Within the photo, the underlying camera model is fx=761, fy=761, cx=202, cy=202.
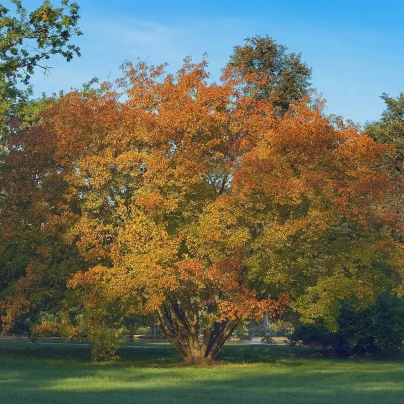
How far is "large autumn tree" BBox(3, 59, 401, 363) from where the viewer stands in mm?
34219

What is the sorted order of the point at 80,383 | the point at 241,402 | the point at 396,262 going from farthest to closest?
the point at 396,262 < the point at 80,383 < the point at 241,402

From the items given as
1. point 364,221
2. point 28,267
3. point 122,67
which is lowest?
point 28,267

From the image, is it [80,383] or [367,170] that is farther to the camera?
[367,170]

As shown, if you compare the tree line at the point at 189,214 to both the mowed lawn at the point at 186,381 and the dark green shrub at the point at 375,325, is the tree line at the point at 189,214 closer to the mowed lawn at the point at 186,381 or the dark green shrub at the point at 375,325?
the mowed lawn at the point at 186,381

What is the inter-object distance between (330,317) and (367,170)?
23.2 feet

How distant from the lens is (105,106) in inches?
1446

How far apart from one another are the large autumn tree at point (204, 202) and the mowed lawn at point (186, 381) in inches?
104

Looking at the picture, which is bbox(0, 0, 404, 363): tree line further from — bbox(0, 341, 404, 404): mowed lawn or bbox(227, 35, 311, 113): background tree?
bbox(227, 35, 311, 113): background tree

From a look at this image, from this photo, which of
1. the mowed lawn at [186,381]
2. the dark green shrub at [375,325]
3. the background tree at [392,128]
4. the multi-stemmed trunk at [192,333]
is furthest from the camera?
the background tree at [392,128]

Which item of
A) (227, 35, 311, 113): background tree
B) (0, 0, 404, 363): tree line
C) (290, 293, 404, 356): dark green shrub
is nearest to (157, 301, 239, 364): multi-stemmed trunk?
(0, 0, 404, 363): tree line

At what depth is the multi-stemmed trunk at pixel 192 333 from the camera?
37844 mm

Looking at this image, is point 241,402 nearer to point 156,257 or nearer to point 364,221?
point 156,257

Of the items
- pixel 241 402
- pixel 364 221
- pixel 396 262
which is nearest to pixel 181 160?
pixel 364 221

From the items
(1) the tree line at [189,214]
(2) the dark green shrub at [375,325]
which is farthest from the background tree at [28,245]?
(2) the dark green shrub at [375,325]
